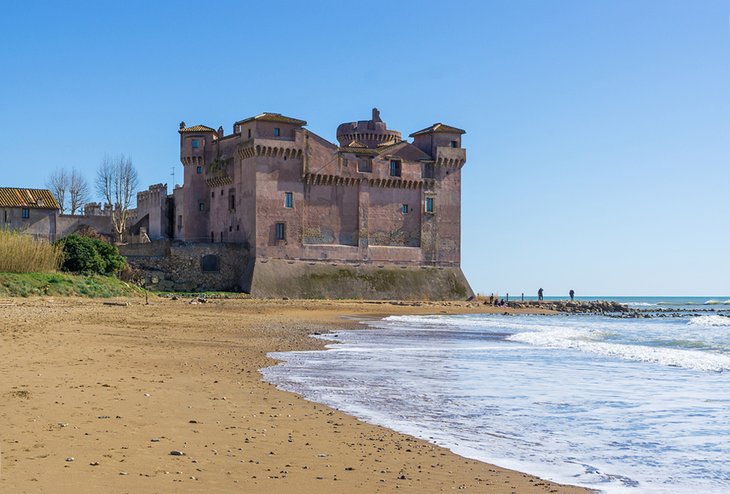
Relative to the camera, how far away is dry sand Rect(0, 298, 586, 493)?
6.27 metres

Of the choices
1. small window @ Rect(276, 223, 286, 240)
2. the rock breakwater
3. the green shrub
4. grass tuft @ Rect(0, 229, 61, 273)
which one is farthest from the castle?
grass tuft @ Rect(0, 229, 61, 273)

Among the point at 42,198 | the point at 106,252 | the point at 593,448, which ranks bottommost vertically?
the point at 593,448

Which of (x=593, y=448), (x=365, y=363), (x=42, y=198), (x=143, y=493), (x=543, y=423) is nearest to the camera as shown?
(x=143, y=493)

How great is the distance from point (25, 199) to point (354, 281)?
72.7 feet

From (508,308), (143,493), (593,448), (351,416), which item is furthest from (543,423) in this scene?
(508,308)

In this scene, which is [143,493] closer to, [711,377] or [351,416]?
[351,416]

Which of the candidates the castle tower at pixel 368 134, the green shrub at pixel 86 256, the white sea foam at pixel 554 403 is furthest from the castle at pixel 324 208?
the white sea foam at pixel 554 403

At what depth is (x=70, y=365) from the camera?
12375 mm

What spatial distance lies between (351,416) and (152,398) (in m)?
2.27

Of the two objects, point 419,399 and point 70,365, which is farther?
point 70,365

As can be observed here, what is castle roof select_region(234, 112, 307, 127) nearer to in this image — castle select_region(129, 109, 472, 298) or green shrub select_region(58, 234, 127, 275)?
castle select_region(129, 109, 472, 298)

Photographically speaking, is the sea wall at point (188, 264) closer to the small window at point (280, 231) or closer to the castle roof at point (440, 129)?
the small window at point (280, 231)

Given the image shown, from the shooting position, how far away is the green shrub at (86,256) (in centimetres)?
3703

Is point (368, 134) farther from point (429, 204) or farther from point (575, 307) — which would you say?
point (575, 307)
